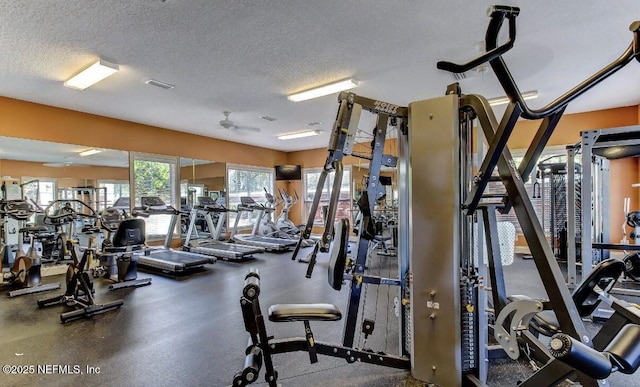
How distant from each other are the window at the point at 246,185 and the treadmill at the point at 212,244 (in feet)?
3.79

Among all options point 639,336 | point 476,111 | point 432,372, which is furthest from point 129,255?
point 639,336

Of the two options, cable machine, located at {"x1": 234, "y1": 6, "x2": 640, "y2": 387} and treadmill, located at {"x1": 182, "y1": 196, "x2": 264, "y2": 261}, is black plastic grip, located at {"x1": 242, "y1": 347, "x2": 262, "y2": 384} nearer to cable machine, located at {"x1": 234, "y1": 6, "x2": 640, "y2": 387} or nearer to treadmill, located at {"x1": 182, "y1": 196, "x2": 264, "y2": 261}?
cable machine, located at {"x1": 234, "y1": 6, "x2": 640, "y2": 387}

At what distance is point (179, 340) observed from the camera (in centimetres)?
273

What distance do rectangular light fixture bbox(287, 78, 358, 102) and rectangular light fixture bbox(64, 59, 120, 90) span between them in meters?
2.33

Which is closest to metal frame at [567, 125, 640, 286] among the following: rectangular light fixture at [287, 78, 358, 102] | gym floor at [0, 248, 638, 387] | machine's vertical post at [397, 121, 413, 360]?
gym floor at [0, 248, 638, 387]

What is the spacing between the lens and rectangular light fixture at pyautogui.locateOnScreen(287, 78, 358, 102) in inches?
169

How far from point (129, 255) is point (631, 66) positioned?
719 centimetres

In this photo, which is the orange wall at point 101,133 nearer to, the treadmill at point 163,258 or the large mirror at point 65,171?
the large mirror at point 65,171

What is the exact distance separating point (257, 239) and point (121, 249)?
12.8 ft

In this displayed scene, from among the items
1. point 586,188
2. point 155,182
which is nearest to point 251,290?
point 586,188

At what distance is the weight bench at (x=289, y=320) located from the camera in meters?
1.62

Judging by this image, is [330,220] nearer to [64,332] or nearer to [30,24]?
[64,332]

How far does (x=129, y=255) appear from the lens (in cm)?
452

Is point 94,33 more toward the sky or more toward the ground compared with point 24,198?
more toward the sky
